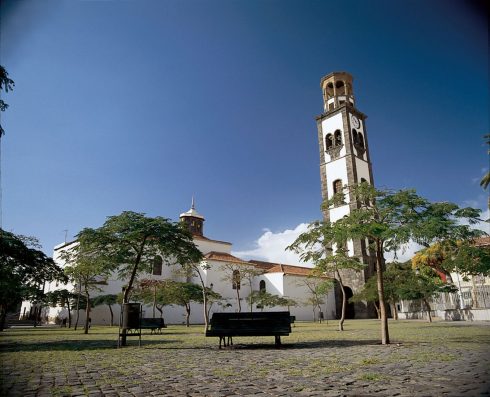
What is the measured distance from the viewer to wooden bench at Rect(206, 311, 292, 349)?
10602 mm

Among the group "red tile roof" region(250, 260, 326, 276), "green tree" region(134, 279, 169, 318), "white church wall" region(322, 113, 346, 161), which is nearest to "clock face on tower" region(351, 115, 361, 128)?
"white church wall" region(322, 113, 346, 161)

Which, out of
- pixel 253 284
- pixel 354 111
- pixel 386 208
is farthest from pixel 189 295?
pixel 354 111

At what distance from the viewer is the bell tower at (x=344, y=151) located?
130 feet

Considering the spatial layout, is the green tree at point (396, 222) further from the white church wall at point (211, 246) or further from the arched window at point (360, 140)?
the white church wall at point (211, 246)

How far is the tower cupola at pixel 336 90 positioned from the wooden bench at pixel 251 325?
40.5 meters

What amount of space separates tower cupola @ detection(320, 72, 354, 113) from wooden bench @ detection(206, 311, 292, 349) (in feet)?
133

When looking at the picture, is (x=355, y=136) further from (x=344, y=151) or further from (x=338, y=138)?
(x=344, y=151)

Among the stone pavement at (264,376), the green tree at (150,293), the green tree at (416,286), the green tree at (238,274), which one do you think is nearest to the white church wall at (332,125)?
the green tree at (238,274)

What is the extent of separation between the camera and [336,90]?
4841cm

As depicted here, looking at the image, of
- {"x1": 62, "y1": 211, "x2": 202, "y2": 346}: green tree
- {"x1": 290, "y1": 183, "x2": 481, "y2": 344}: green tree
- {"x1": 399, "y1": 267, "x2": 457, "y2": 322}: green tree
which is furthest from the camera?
{"x1": 399, "y1": 267, "x2": 457, "y2": 322}: green tree

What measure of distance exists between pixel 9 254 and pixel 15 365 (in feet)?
16.1

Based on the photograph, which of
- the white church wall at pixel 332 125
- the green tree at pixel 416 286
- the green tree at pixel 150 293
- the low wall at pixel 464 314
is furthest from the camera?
the white church wall at pixel 332 125

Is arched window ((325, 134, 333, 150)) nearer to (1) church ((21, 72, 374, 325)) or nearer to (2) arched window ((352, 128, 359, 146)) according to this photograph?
(1) church ((21, 72, 374, 325))

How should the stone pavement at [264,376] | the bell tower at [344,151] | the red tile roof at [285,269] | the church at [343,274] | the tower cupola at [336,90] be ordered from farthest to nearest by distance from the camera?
1. the red tile roof at [285,269]
2. the tower cupola at [336,90]
3. the church at [343,274]
4. the bell tower at [344,151]
5. the stone pavement at [264,376]
